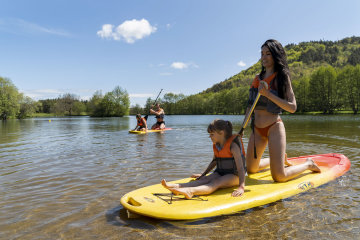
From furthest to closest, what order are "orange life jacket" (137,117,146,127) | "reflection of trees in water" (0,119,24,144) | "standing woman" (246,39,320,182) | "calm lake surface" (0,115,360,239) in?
"orange life jacket" (137,117,146,127), "reflection of trees in water" (0,119,24,144), "standing woman" (246,39,320,182), "calm lake surface" (0,115,360,239)

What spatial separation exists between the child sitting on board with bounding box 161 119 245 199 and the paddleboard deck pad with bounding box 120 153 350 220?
114 mm

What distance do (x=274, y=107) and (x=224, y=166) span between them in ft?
4.35

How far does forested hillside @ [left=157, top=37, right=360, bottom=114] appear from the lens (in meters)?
59.4

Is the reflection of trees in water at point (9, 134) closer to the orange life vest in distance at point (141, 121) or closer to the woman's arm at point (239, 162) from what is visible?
the orange life vest in distance at point (141, 121)

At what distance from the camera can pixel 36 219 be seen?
3.42m

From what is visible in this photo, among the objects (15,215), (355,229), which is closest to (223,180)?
(355,229)

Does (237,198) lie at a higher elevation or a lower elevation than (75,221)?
higher

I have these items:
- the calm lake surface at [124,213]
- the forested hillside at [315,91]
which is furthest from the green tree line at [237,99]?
the calm lake surface at [124,213]

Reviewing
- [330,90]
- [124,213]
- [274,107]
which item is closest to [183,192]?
[124,213]

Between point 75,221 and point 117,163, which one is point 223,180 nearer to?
point 75,221

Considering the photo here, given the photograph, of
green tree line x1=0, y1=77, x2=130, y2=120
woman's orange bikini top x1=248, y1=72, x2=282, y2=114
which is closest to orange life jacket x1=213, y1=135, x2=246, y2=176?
woman's orange bikini top x1=248, y1=72, x2=282, y2=114

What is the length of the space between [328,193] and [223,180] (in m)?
1.98

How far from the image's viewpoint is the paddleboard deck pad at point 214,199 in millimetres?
3090

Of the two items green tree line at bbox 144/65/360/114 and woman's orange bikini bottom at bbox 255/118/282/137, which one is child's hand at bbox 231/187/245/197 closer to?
woman's orange bikini bottom at bbox 255/118/282/137
